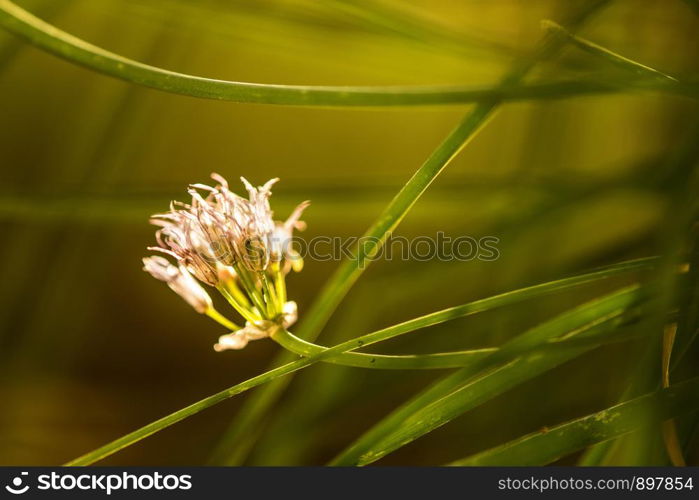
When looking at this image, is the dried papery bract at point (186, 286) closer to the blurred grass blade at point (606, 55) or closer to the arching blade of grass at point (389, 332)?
the arching blade of grass at point (389, 332)

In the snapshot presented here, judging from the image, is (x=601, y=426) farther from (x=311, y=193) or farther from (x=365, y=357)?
(x=311, y=193)

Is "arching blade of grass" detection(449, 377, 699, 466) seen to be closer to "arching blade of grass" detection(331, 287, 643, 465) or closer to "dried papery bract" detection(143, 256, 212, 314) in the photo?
"arching blade of grass" detection(331, 287, 643, 465)

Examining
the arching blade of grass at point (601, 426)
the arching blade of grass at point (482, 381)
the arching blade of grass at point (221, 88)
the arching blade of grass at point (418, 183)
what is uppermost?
the arching blade of grass at point (221, 88)

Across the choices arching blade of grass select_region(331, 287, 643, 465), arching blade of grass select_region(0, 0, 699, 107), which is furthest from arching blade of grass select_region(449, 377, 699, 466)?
arching blade of grass select_region(0, 0, 699, 107)

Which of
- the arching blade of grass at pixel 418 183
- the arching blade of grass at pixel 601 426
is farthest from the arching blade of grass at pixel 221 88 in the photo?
the arching blade of grass at pixel 601 426

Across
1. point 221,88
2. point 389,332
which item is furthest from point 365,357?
point 221,88

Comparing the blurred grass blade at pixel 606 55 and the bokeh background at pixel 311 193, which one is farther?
the bokeh background at pixel 311 193
